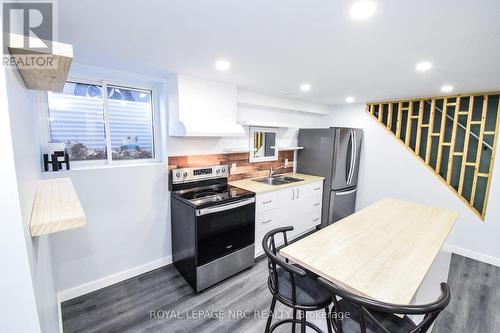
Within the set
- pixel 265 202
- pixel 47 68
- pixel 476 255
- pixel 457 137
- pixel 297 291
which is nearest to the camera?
pixel 47 68

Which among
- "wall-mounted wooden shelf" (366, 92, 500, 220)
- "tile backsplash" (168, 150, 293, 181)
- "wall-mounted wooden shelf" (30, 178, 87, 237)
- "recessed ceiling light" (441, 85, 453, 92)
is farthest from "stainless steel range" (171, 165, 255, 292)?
"wall-mounted wooden shelf" (366, 92, 500, 220)

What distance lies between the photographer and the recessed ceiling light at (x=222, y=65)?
1.99 meters

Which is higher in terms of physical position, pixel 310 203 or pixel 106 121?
pixel 106 121

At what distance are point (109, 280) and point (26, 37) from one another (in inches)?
98.5

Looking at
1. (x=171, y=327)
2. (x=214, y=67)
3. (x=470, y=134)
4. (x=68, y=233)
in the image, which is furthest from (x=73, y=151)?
(x=470, y=134)

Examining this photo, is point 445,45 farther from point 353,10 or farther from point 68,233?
point 68,233

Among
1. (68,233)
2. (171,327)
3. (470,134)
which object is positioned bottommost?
(171,327)

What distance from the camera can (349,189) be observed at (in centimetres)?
399

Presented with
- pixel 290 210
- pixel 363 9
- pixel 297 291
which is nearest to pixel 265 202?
pixel 290 210

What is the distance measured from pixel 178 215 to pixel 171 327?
105 centimetres

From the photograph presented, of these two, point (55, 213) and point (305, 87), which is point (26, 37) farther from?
point (305, 87)

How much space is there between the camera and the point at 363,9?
1146 mm

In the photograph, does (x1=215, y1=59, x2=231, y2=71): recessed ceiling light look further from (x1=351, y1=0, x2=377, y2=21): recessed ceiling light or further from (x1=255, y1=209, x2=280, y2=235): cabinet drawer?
(x1=255, y1=209, x2=280, y2=235): cabinet drawer

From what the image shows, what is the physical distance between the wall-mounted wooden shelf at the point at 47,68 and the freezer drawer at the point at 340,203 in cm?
362
